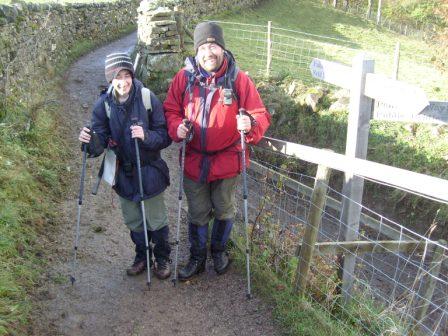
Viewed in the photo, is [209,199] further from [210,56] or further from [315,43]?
[315,43]

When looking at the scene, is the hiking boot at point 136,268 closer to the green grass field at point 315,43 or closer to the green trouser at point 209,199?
the green trouser at point 209,199

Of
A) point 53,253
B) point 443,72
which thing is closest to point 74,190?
point 53,253

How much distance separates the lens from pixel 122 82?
13.1 ft

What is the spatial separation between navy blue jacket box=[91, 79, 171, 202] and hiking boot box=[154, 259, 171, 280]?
816 mm

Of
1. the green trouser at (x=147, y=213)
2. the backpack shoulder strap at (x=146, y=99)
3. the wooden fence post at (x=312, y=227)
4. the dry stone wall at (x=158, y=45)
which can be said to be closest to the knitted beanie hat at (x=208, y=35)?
the backpack shoulder strap at (x=146, y=99)

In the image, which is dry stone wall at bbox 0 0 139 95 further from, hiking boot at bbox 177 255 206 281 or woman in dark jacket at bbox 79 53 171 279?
hiking boot at bbox 177 255 206 281

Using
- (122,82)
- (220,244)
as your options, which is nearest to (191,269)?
(220,244)

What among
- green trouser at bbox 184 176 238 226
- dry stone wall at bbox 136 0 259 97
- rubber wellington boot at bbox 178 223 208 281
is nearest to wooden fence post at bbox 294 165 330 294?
green trouser at bbox 184 176 238 226

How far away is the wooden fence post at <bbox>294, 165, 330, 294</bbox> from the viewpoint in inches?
149

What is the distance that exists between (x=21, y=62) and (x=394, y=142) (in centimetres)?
802

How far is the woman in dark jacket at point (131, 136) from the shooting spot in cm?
402

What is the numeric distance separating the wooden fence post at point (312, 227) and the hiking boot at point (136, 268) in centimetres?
165

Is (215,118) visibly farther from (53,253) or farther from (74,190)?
(74,190)

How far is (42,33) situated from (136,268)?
864cm
